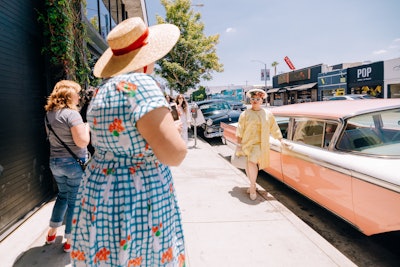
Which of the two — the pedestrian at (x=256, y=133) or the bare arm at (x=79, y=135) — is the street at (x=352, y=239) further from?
the bare arm at (x=79, y=135)

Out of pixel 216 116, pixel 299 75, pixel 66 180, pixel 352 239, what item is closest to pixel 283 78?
pixel 299 75

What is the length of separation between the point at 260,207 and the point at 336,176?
4.18 feet

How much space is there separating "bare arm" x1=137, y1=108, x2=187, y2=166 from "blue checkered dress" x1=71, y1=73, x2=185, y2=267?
0.06 metres

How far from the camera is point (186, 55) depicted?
55.8 ft

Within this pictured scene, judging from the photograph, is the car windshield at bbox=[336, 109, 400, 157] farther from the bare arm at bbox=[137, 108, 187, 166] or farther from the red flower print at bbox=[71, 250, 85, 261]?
the red flower print at bbox=[71, 250, 85, 261]

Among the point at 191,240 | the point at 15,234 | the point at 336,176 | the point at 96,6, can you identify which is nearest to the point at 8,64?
the point at 15,234

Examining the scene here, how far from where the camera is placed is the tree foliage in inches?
659

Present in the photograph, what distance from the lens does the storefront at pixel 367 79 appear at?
78.6ft

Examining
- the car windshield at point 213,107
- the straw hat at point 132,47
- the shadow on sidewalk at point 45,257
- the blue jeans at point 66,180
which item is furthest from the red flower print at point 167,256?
the car windshield at point 213,107

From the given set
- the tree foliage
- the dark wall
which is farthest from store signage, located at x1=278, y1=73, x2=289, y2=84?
the dark wall

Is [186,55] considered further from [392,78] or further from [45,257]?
[392,78]

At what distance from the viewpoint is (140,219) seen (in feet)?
4.14

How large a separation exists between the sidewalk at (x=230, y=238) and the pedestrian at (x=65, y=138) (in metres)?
0.47

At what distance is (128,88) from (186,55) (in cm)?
1652
